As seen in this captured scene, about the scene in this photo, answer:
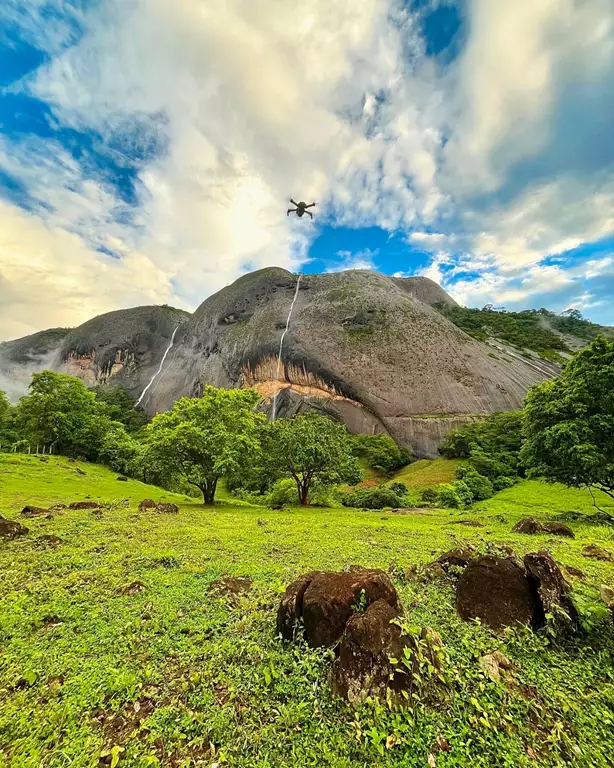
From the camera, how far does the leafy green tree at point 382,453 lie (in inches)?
1826

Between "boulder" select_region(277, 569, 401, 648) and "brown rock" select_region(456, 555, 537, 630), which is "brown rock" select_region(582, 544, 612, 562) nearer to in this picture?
"brown rock" select_region(456, 555, 537, 630)

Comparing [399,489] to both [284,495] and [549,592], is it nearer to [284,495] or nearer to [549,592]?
[284,495]

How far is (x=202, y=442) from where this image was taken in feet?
73.0

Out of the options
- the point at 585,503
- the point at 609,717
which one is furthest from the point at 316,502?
the point at 609,717

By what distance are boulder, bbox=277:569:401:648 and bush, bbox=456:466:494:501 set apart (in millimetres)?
28183

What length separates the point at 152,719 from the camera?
3.58 m

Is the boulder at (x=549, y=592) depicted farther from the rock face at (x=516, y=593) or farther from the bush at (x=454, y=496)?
the bush at (x=454, y=496)

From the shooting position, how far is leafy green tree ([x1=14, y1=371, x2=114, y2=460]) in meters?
36.3

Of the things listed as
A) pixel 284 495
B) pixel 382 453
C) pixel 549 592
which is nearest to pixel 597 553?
pixel 549 592

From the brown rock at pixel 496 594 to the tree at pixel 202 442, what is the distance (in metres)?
17.1

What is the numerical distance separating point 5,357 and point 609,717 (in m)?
131

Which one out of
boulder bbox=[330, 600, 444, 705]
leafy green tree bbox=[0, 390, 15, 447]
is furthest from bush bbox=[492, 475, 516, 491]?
leafy green tree bbox=[0, 390, 15, 447]

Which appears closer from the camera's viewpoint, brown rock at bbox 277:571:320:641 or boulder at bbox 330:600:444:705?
boulder at bbox 330:600:444:705

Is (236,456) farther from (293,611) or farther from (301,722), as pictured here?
(301,722)
